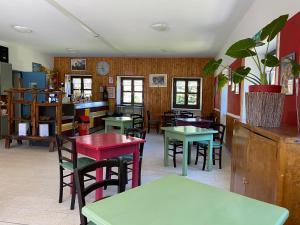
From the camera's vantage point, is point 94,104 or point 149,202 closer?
point 149,202

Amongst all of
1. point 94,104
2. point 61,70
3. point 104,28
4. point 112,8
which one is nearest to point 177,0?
point 112,8

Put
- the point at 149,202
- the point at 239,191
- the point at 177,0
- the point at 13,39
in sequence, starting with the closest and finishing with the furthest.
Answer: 1. the point at 149,202
2. the point at 239,191
3. the point at 177,0
4. the point at 13,39

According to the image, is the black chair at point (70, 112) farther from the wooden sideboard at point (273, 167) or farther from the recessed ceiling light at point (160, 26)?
the wooden sideboard at point (273, 167)

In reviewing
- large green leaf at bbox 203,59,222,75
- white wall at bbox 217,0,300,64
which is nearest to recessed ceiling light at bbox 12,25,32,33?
white wall at bbox 217,0,300,64

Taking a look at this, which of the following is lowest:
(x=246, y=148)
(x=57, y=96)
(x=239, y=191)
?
(x=239, y=191)

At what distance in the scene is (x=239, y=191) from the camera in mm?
2355

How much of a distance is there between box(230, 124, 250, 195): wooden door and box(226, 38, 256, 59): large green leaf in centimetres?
63

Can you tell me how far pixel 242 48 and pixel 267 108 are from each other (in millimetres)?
495

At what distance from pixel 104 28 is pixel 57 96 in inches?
77.0

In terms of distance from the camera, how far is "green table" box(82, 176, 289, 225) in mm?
1152

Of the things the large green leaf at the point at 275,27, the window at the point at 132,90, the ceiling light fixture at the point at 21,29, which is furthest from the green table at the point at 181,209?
the window at the point at 132,90

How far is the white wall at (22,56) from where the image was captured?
810 cm

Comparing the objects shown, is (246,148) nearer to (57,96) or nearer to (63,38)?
(57,96)

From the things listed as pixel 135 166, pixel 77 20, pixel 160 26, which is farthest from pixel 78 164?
pixel 160 26
